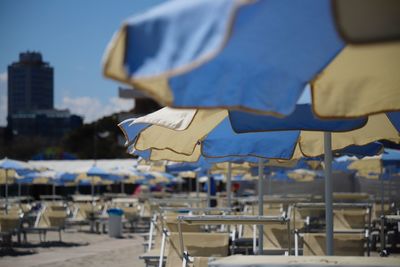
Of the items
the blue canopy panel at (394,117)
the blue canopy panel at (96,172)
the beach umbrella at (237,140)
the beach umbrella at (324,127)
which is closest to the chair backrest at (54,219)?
the blue canopy panel at (96,172)

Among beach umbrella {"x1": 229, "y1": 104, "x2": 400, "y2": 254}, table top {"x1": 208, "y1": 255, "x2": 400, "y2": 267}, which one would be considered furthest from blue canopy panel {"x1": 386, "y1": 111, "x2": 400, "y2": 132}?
table top {"x1": 208, "y1": 255, "x2": 400, "y2": 267}

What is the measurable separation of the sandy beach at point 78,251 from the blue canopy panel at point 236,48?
9.92 m

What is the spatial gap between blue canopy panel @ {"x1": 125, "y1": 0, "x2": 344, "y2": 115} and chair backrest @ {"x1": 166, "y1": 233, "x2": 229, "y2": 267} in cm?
418

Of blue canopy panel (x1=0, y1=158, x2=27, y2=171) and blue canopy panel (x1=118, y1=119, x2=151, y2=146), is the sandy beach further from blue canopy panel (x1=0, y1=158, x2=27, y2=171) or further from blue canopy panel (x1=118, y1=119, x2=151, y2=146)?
blue canopy panel (x1=118, y1=119, x2=151, y2=146)

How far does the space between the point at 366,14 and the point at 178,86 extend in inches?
33.7

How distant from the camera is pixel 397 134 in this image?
7168 millimetres

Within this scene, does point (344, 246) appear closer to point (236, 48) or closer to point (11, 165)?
point (236, 48)

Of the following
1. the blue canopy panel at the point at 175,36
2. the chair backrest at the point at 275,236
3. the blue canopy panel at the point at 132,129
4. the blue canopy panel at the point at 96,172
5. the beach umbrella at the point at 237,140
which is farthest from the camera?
the blue canopy panel at the point at 96,172

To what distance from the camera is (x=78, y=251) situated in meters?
17.5

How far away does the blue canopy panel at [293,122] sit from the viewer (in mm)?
5371

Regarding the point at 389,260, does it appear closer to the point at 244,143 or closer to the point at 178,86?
the point at 178,86

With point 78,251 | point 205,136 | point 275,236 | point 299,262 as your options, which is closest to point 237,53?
point 299,262

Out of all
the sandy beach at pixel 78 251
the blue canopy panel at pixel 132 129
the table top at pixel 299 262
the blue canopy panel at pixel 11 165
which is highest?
the blue canopy panel at pixel 132 129

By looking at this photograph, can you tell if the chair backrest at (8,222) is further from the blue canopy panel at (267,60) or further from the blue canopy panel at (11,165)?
the blue canopy panel at (267,60)
